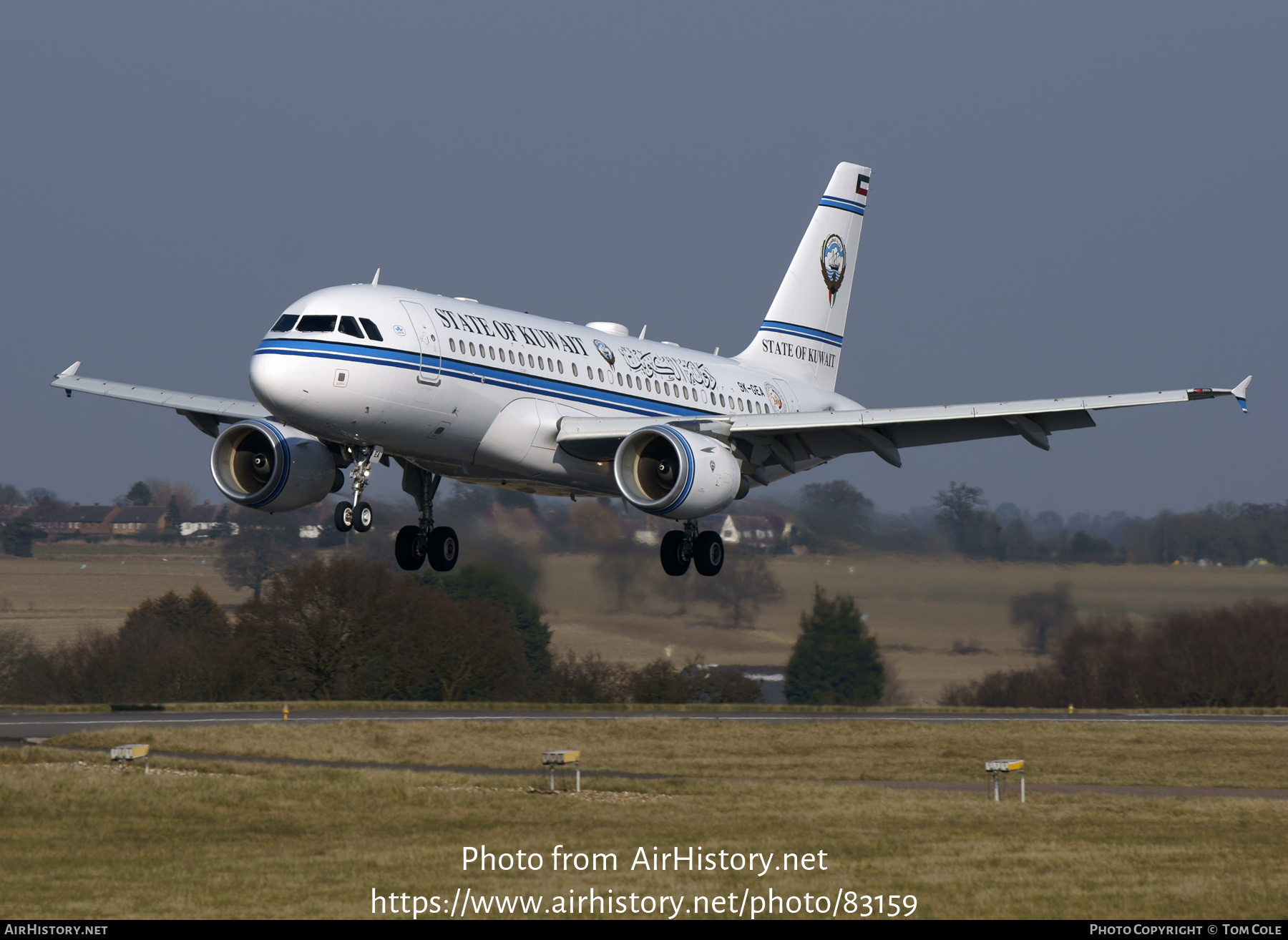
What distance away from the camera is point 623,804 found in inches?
1495

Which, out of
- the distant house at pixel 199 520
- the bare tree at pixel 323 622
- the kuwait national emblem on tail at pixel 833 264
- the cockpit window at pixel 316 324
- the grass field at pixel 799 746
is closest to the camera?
the cockpit window at pixel 316 324

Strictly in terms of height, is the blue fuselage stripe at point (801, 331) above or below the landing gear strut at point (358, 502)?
above

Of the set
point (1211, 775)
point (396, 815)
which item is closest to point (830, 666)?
point (1211, 775)

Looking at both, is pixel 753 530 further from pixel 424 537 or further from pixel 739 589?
pixel 424 537

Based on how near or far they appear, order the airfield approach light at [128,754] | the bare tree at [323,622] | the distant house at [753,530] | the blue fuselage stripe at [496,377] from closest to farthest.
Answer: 1. the blue fuselage stripe at [496,377]
2. the airfield approach light at [128,754]
3. the distant house at [753,530]
4. the bare tree at [323,622]

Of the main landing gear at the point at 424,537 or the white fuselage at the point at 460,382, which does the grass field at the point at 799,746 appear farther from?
the white fuselage at the point at 460,382

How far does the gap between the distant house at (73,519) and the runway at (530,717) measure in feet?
90.1

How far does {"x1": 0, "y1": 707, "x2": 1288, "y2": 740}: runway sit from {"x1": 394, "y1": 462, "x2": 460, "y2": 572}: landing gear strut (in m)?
23.8

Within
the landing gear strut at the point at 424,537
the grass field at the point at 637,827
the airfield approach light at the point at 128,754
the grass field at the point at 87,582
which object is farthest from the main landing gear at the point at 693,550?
the grass field at the point at 87,582

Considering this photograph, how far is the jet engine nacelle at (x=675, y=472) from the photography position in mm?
32000
